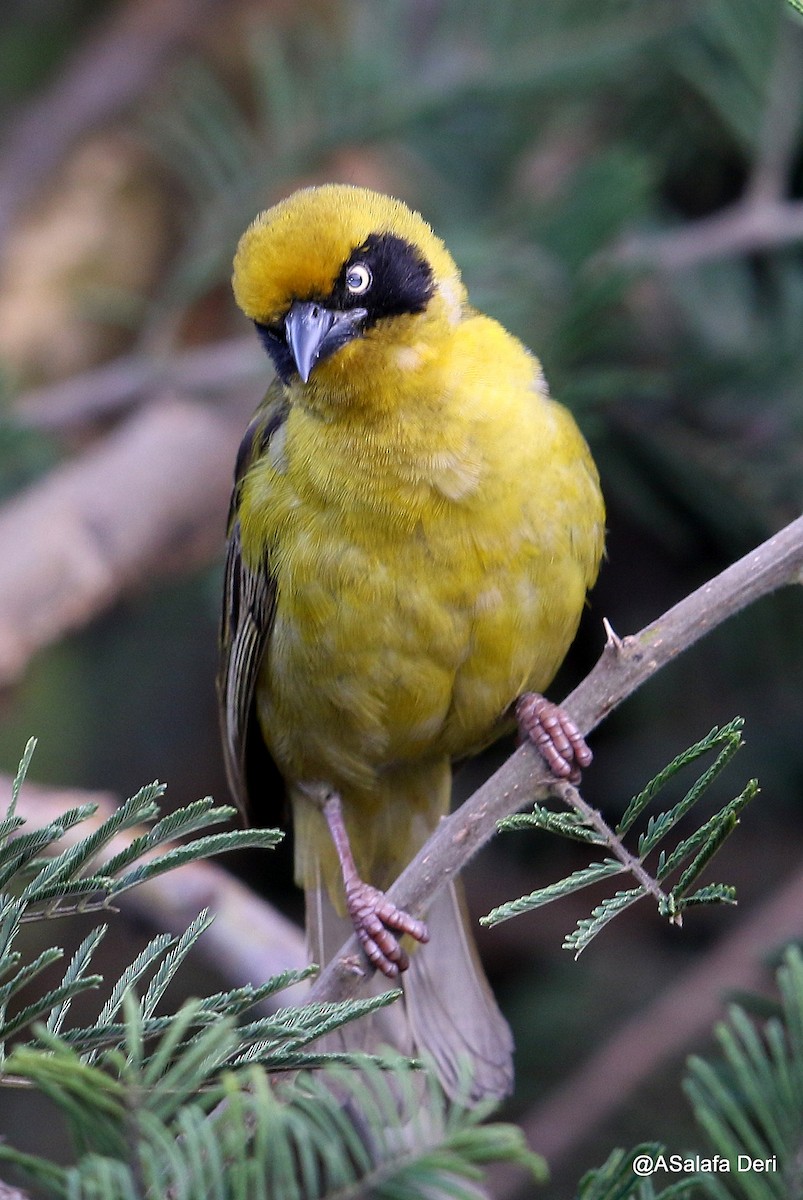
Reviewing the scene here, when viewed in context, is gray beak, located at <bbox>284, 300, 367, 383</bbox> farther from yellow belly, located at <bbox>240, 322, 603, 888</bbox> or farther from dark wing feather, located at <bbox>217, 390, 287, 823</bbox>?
dark wing feather, located at <bbox>217, 390, 287, 823</bbox>

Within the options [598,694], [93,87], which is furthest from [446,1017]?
[93,87]

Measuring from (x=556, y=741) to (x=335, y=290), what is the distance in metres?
1.05

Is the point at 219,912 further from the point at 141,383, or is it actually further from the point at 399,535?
the point at 141,383

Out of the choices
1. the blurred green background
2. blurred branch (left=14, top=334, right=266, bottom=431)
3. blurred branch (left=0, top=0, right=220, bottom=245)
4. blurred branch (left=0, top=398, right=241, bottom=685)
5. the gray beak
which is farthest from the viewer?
blurred branch (left=0, top=0, right=220, bottom=245)

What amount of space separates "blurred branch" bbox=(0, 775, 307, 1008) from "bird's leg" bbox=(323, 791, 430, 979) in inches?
6.4

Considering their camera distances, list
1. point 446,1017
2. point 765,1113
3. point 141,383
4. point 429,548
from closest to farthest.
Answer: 1. point 765,1113
2. point 429,548
3. point 446,1017
4. point 141,383

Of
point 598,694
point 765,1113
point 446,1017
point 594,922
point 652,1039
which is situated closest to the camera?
point 765,1113

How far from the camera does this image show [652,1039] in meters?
3.40

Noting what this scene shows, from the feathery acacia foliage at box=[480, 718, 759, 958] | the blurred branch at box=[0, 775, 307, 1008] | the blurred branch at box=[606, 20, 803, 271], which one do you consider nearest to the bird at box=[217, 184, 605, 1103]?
the blurred branch at box=[0, 775, 307, 1008]

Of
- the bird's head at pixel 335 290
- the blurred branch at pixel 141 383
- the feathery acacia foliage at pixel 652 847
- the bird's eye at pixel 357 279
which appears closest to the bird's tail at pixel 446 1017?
the bird's head at pixel 335 290

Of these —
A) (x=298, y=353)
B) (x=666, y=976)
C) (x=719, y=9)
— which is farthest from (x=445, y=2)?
(x=666, y=976)

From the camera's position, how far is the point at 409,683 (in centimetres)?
285

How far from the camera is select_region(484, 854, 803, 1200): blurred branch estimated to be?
11.0 ft

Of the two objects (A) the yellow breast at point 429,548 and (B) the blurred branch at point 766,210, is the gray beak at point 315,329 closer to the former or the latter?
(A) the yellow breast at point 429,548
